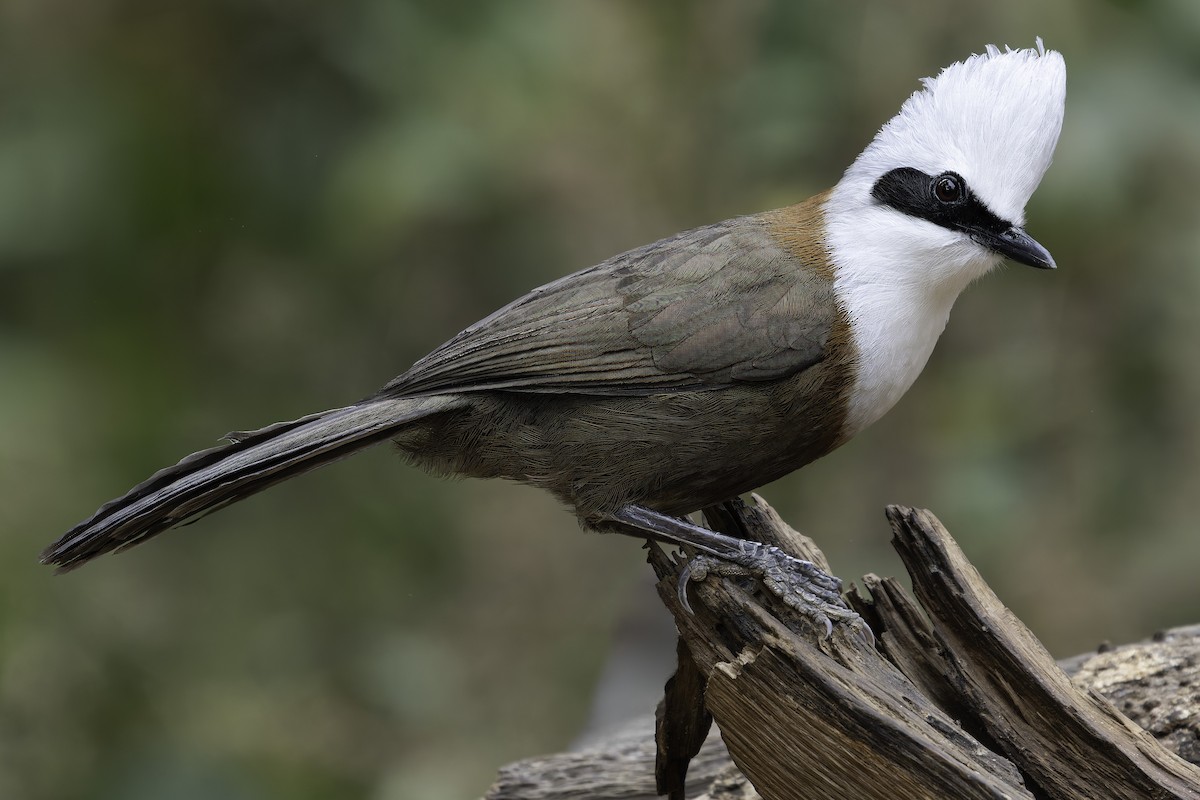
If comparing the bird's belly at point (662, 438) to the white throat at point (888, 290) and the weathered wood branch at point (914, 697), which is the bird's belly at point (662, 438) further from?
the weathered wood branch at point (914, 697)

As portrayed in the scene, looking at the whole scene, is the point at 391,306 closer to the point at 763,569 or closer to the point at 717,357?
the point at 717,357

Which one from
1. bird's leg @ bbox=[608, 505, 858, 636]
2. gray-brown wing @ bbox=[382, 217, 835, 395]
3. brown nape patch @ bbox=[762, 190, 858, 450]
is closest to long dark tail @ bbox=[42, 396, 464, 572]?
gray-brown wing @ bbox=[382, 217, 835, 395]

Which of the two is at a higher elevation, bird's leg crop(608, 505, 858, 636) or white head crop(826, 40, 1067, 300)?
white head crop(826, 40, 1067, 300)

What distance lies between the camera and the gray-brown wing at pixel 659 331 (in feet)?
10.2

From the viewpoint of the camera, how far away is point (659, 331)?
3146 millimetres

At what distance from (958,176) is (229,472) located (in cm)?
193

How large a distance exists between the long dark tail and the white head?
116 centimetres

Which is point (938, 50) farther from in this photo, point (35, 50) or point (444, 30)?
point (35, 50)

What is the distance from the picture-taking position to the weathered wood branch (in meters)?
2.50

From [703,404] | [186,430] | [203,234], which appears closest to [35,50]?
[203,234]

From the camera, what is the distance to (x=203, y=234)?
15.1 ft

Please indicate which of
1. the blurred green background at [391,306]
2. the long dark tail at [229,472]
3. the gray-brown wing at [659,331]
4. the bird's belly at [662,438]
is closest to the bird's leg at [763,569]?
the bird's belly at [662,438]

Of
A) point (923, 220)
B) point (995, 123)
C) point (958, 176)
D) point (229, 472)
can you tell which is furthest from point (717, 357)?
point (229, 472)

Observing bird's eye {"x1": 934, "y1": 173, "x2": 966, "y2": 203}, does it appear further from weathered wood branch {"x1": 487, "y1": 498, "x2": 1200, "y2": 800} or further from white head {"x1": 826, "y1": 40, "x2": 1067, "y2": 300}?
weathered wood branch {"x1": 487, "y1": 498, "x2": 1200, "y2": 800}
